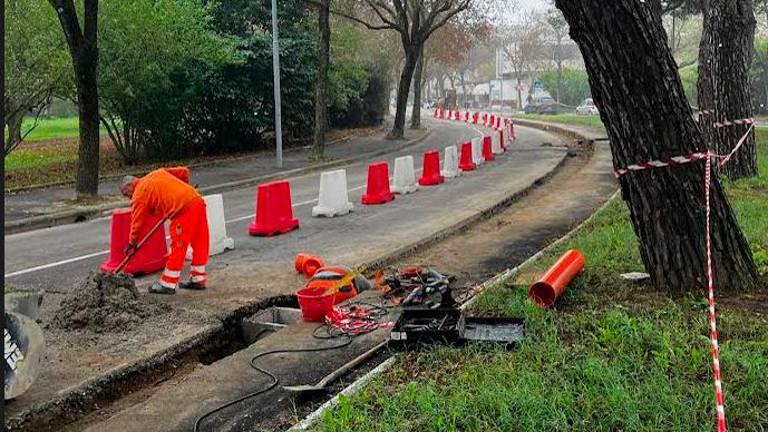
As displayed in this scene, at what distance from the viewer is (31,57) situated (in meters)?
16.6

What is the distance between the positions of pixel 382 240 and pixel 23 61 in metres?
10.3

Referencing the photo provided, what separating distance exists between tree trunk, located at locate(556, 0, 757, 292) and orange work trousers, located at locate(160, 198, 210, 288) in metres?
3.98

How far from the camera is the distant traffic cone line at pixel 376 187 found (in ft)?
47.8

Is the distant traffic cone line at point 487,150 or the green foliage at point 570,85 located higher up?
the green foliage at point 570,85

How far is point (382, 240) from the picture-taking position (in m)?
10.9

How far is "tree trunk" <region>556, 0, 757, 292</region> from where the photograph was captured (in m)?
6.02

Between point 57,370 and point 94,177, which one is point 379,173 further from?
point 57,370

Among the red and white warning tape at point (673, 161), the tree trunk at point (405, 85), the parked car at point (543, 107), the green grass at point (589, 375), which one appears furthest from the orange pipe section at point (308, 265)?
the parked car at point (543, 107)

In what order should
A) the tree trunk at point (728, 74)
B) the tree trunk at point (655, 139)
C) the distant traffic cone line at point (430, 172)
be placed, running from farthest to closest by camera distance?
the distant traffic cone line at point (430, 172)
the tree trunk at point (728, 74)
the tree trunk at point (655, 139)

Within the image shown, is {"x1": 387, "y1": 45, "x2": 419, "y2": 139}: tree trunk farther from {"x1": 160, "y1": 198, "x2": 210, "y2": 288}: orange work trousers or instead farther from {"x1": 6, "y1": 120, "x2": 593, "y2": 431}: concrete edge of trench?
{"x1": 6, "y1": 120, "x2": 593, "y2": 431}: concrete edge of trench

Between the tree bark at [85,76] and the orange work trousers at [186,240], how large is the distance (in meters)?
8.01

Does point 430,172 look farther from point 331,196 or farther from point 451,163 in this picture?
point 331,196

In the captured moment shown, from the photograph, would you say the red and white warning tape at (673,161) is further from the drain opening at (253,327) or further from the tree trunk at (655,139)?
the drain opening at (253,327)

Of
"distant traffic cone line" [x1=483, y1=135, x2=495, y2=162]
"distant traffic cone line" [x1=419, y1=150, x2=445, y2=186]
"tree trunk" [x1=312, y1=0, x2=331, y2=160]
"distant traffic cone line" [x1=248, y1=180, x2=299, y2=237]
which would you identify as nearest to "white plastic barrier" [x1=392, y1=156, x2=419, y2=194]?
"distant traffic cone line" [x1=419, y1=150, x2=445, y2=186]
